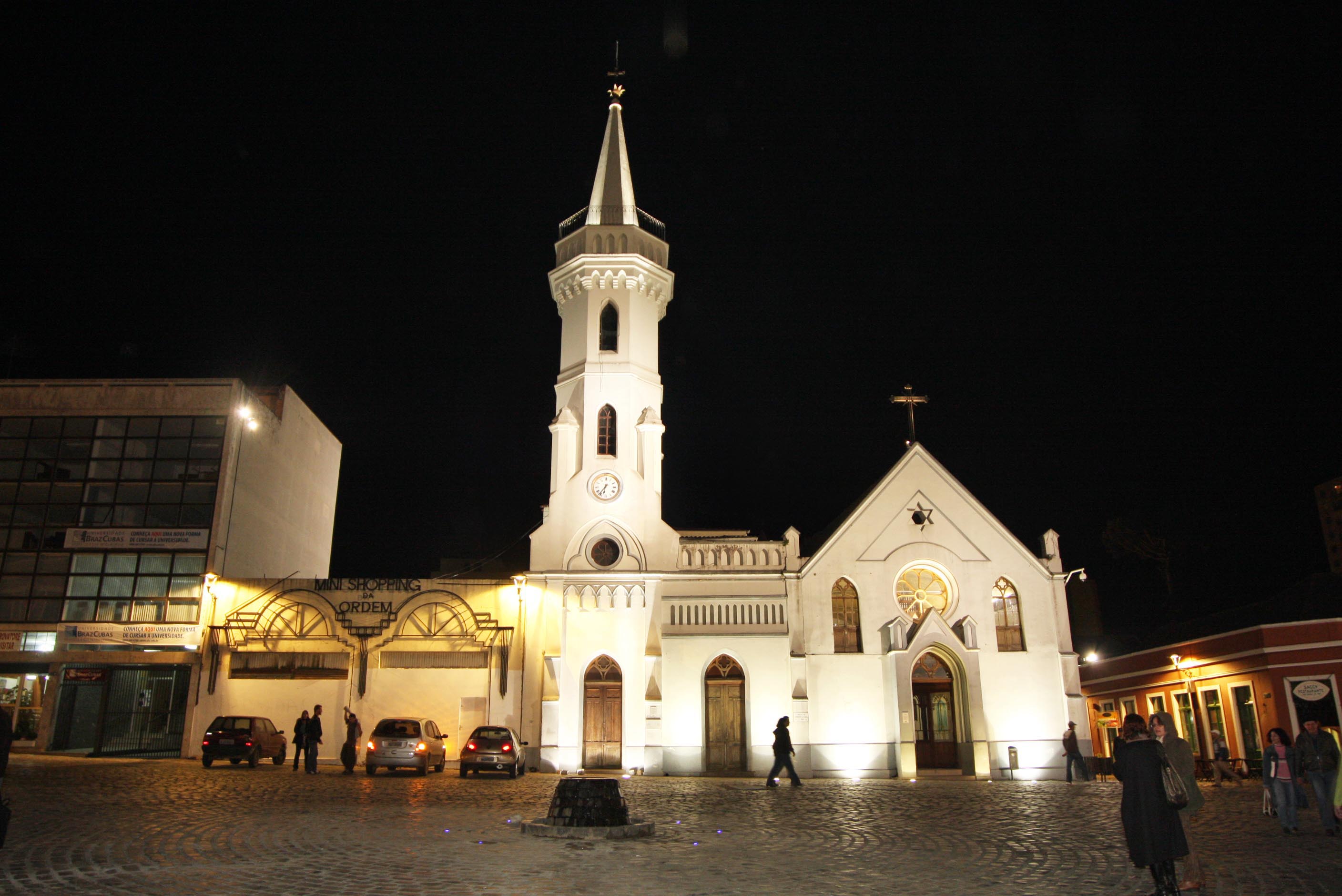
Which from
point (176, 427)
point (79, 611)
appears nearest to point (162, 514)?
point (176, 427)

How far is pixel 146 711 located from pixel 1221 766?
1263 inches

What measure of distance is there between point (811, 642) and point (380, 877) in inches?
837

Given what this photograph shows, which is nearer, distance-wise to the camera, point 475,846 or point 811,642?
point 475,846

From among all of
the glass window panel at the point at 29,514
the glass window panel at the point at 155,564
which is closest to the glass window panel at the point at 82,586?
the glass window panel at the point at 155,564

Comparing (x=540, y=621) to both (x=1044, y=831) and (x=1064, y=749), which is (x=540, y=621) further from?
(x=1044, y=831)

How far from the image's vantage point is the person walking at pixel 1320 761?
1463 centimetres

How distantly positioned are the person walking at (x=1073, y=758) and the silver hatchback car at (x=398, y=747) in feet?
58.1

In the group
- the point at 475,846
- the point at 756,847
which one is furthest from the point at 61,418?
the point at 756,847

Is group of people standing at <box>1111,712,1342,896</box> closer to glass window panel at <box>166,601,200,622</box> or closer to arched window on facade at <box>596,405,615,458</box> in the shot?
arched window on facade at <box>596,405,615,458</box>

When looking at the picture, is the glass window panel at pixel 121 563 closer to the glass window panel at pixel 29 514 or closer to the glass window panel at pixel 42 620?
the glass window panel at pixel 42 620

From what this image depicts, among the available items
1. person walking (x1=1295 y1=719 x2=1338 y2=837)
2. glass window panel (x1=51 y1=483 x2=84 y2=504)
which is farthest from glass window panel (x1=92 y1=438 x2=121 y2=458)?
person walking (x1=1295 y1=719 x2=1338 y2=837)

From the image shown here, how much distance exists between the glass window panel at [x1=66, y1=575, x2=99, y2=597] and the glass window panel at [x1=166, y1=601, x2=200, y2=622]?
2650 millimetres

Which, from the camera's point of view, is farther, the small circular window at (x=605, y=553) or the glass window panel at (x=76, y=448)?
the glass window panel at (x=76, y=448)

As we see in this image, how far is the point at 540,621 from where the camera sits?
3064cm
